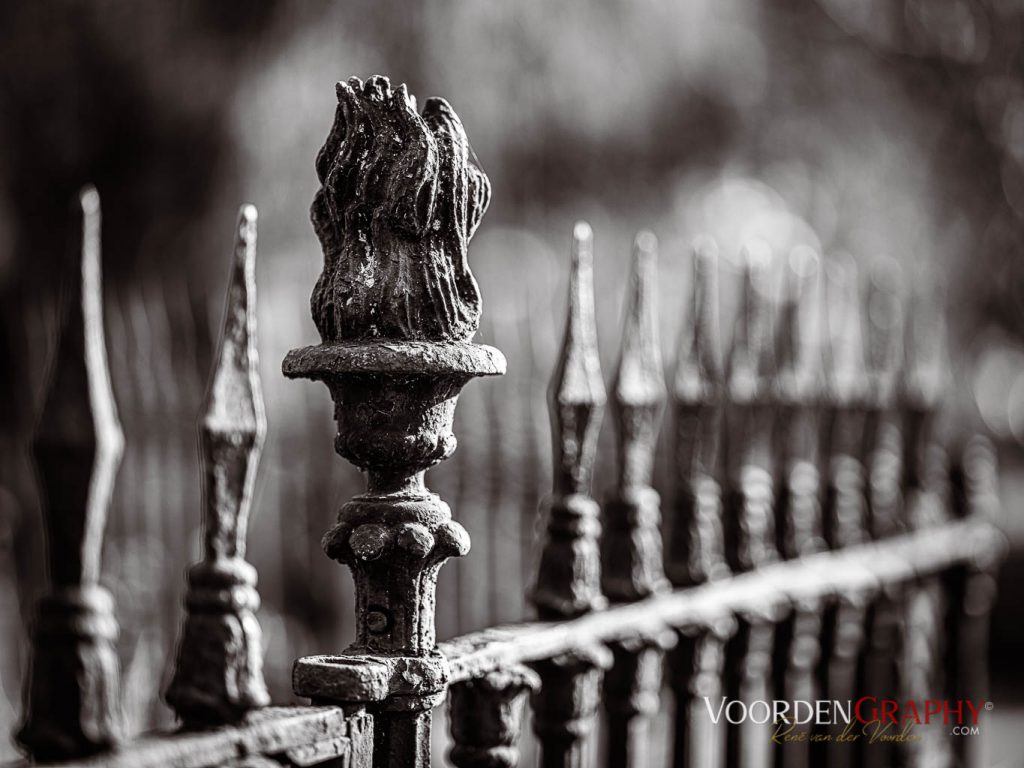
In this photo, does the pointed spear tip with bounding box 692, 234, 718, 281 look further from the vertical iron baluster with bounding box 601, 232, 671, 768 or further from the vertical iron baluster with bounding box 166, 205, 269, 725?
the vertical iron baluster with bounding box 166, 205, 269, 725

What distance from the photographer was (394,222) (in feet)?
4.53

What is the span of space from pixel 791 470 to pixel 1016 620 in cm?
563

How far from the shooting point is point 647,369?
2.08 m

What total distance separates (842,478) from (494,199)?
6.47 metres

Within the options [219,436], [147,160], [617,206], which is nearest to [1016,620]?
[617,206]

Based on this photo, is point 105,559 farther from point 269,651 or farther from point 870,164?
point 870,164

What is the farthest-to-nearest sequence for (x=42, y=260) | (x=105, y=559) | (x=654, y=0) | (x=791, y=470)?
(x=654, y=0)
(x=42, y=260)
(x=105, y=559)
(x=791, y=470)

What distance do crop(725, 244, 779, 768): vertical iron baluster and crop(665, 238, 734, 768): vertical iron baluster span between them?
0.27 ft

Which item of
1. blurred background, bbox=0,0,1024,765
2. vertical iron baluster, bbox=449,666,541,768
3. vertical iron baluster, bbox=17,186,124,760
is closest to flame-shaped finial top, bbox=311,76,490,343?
vertical iron baluster, bbox=17,186,124,760

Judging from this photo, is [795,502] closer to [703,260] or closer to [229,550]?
[703,260]

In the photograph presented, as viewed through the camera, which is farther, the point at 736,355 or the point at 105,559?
the point at 105,559

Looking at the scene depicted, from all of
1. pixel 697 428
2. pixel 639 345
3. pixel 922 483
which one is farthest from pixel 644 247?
pixel 922 483

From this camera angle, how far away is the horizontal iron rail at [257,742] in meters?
1.13

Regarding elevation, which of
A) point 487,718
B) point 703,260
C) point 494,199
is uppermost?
point 494,199
